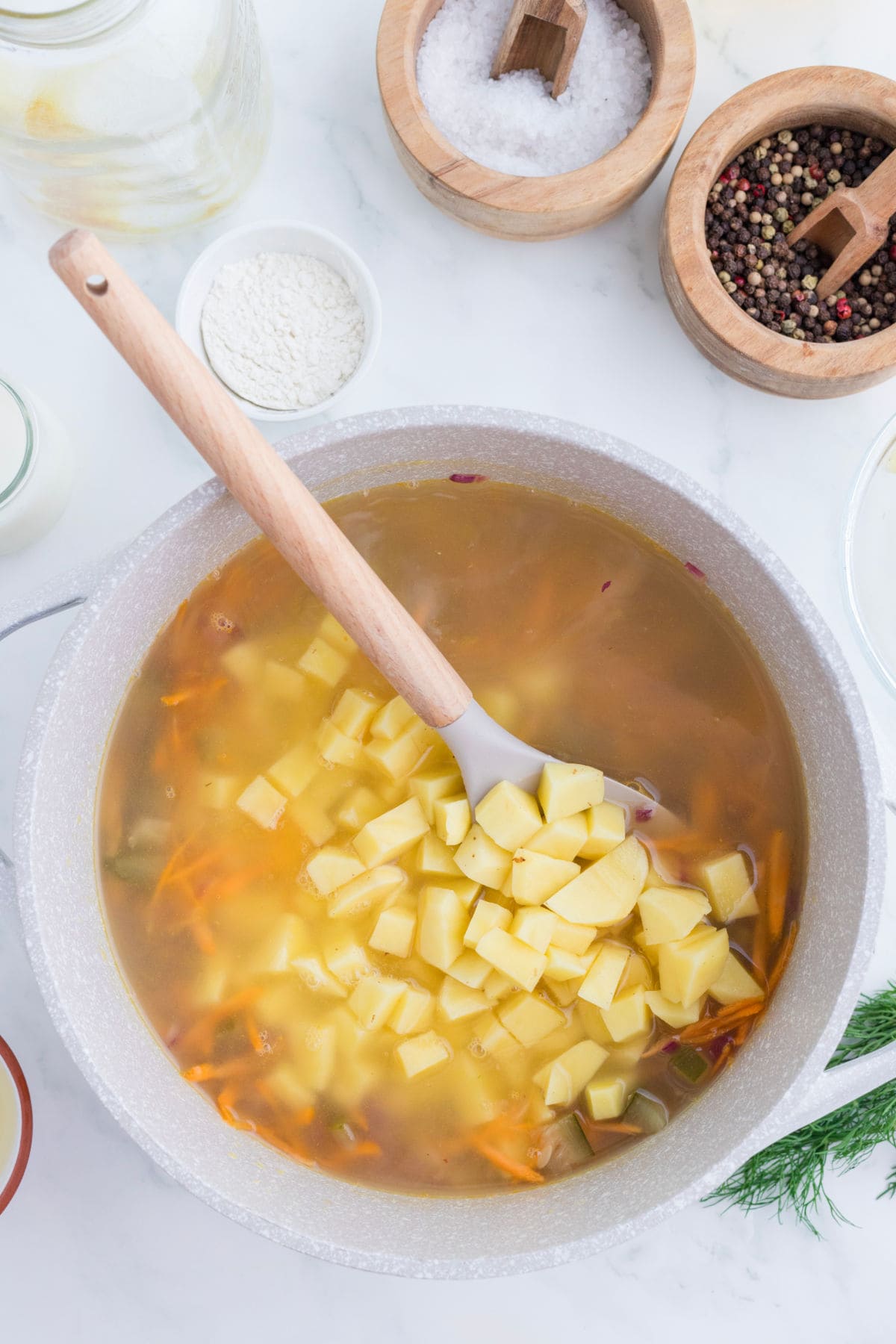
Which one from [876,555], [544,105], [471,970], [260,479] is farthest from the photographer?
[876,555]

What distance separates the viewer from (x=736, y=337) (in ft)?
4.89

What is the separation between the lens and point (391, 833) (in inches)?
59.6

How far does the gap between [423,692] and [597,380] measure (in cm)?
63

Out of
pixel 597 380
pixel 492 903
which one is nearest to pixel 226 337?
pixel 597 380

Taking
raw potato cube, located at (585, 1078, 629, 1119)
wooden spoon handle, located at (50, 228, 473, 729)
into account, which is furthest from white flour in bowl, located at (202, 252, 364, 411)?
raw potato cube, located at (585, 1078, 629, 1119)

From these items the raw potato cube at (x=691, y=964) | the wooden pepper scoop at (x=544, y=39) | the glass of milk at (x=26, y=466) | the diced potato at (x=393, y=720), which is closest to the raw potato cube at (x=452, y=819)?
the diced potato at (x=393, y=720)

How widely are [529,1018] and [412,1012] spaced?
6.5 inches

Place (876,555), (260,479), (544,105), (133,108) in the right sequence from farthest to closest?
(876,555) < (544,105) < (133,108) < (260,479)

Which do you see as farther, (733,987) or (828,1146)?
(828,1146)

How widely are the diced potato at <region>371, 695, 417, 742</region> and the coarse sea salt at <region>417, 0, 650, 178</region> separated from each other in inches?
31.9

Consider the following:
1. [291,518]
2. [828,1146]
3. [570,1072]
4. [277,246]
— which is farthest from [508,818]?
[277,246]

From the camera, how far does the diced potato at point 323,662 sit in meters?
1.56

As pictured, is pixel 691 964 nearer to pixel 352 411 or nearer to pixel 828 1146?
pixel 828 1146

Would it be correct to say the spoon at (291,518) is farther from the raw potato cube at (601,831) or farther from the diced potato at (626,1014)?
the diced potato at (626,1014)
